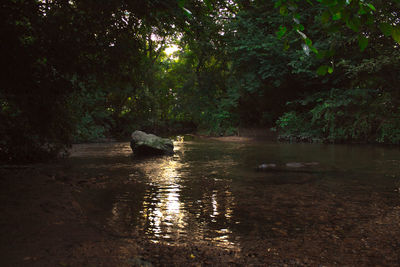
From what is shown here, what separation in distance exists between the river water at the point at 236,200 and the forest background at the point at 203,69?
2.13m

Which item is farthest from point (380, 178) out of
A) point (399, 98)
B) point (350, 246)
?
point (399, 98)

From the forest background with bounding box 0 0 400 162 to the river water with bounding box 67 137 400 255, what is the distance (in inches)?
83.9

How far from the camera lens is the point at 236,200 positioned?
5.74 m

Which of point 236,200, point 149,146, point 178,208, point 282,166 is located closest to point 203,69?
point 149,146

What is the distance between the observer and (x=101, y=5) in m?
6.07

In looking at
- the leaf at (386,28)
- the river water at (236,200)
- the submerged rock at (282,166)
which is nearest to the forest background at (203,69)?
the leaf at (386,28)

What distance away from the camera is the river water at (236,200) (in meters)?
4.19

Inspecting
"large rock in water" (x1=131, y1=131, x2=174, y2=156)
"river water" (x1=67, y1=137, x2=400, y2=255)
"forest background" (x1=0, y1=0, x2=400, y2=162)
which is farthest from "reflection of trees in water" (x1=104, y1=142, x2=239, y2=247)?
"large rock in water" (x1=131, y1=131, x2=174, y2=156)

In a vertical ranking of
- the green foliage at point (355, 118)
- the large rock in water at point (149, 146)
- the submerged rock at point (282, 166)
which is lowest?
the submerged rock at point (282, 166)

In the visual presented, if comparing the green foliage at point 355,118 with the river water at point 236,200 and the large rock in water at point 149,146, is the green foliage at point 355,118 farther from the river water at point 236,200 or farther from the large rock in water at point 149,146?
the large rock in water at point 149,146

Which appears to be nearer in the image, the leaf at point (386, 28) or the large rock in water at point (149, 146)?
the leaf at point (386, 28)

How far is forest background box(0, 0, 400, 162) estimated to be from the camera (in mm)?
5527

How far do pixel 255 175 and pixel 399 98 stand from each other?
10858 millimetres

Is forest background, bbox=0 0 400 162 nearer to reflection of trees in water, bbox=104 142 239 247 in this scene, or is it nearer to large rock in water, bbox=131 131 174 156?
large rock in water, bbox=131 131 174 156
